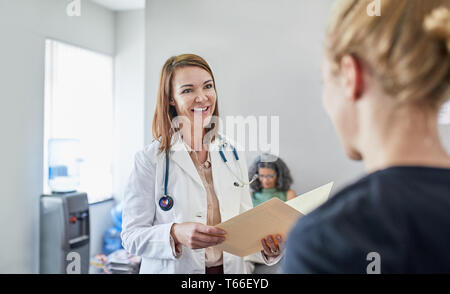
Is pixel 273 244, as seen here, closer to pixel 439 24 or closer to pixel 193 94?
pixel 193 94

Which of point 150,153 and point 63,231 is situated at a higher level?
point 150,153

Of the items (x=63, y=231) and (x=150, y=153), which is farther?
(x=63, y=231)

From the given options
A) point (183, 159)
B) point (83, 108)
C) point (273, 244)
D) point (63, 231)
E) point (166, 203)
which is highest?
point (83, 108)

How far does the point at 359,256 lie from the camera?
0.43 metres

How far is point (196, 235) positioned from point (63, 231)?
169 cm

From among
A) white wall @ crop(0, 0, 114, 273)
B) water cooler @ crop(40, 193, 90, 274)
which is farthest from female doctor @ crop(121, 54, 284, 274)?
water cooler @ crop(40, 193, 90, 274)

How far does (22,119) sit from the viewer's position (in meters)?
2.47

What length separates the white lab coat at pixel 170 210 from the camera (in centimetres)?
110

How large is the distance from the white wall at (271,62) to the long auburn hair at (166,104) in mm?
57

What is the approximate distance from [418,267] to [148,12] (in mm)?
1116

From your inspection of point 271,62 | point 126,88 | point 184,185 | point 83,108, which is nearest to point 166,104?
point 184,185
